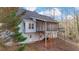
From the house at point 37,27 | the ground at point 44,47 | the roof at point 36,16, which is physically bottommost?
the ground at point 44,47

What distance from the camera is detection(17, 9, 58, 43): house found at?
86.3 inches

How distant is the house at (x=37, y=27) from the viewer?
219 cm

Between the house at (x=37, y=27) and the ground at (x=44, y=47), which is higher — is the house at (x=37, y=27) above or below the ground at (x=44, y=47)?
above

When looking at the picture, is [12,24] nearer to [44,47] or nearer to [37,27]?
[37,27]

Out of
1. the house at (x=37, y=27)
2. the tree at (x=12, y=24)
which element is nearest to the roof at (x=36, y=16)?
the house at (x=37, y=27)

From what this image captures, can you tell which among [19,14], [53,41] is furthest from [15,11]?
[53,41]

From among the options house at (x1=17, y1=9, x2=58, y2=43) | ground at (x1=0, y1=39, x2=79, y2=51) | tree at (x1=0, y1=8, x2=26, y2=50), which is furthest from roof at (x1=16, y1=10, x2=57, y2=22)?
ground at (x1=0, y1=39, x2=79, y2=51)

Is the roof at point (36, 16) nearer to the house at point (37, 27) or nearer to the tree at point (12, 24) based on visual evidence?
the house at point (37, 27)

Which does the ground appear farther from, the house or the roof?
the roof

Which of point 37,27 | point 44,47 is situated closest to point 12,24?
point 37,27

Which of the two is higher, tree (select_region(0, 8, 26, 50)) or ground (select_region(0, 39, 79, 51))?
tree (select_region(0, 8, 26, 50))

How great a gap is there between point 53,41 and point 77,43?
275 mm

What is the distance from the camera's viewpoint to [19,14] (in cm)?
221
